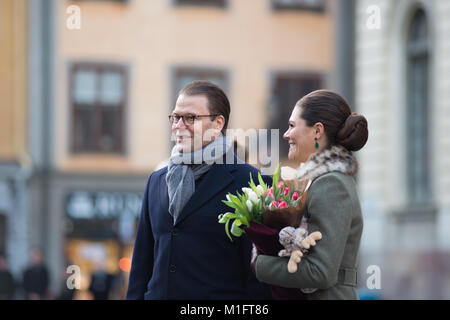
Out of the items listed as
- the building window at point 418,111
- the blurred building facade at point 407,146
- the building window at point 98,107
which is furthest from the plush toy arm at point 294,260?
the building window at point 98,107

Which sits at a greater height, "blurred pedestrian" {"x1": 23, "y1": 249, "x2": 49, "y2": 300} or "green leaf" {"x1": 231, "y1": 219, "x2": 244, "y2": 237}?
"green leaf" {"x1": 231, "y1": 219, "x2": 244, "y2": 237}

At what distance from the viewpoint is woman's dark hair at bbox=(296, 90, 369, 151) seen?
4273 millimetres

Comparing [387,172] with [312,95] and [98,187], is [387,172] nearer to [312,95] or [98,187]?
[98,187]

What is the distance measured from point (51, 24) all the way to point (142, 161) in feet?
13.3

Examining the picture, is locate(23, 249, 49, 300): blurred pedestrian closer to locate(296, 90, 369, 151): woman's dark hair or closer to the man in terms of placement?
the man

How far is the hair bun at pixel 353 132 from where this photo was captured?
168 inches

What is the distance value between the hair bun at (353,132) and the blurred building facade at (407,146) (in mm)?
14024

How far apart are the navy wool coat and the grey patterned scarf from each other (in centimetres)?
3

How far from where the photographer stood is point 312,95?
14.2 feet

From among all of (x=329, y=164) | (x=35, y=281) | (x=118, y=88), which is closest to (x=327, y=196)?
(x=329, y=164)

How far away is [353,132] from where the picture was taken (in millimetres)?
4277

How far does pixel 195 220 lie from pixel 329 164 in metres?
0.69

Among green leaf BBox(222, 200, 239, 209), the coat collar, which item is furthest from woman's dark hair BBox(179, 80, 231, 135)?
green leaf BBox(222, 200, 239, 209)

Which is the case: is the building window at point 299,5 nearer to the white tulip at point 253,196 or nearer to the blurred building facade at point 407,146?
the blurred building facade at point 407,146
